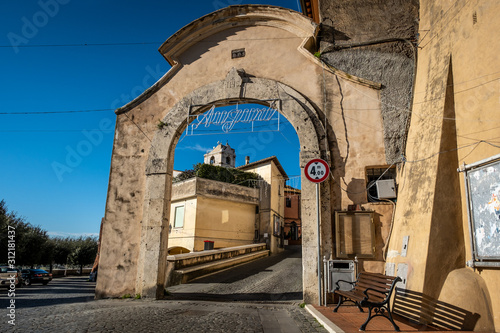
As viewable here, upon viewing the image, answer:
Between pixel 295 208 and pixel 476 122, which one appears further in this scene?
pixel 295 208

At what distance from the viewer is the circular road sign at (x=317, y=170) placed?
6992 mm

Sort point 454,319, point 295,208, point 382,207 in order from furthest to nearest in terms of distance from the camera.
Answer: point 295,208 → point 382,207 → point 454,319

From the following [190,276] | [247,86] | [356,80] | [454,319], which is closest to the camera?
[454,319]

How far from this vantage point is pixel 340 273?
22.6 ft

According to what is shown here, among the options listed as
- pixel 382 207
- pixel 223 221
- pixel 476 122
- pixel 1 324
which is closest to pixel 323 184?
pixel 382 207

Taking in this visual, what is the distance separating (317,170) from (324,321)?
3.08 m

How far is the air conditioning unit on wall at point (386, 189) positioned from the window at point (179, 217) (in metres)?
17.1

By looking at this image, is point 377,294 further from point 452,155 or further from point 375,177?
point 375,177

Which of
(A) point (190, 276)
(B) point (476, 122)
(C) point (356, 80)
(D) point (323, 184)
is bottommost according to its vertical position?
(A) point (190, 276)

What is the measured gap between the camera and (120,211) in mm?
9047

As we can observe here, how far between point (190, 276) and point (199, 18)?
9.03 meters

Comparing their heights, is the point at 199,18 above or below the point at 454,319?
above

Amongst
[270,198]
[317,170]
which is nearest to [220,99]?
[317,170]

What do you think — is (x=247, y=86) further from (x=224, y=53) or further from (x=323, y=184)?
(x=323, y=184)
